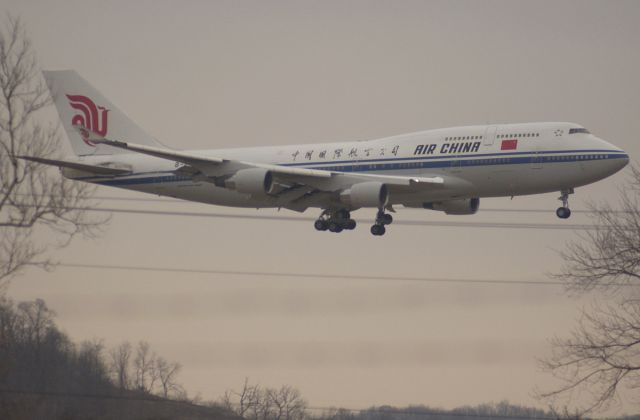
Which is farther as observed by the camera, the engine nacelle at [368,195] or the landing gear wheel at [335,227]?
the landing gear wheel at [335,227]

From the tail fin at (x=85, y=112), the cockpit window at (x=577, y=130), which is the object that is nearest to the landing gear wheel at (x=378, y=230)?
the cockpit window at (x=577, y=130)

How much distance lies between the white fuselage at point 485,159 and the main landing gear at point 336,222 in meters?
2.76

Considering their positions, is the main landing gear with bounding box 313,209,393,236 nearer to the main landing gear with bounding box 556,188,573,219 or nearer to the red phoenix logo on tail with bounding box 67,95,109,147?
the main landing gear with bounding box 556,188,573,219

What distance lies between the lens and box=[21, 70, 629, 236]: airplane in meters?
81.4

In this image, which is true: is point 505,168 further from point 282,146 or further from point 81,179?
point 81,179

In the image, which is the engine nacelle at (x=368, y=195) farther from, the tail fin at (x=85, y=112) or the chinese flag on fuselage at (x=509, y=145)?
the tail fin at (x=85, y=112)

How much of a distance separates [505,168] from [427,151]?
514 cm

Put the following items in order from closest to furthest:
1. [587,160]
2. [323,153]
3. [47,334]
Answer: [47,334] < [587,160] < [323,153]

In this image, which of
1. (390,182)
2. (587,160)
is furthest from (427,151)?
(587,160)

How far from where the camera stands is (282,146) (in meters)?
91.8

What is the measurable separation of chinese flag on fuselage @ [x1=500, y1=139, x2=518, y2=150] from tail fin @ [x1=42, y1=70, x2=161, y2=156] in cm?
2791

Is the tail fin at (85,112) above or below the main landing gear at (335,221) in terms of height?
above

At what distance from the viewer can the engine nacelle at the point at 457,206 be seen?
289 feet

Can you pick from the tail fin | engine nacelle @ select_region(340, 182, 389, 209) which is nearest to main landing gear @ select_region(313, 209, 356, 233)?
engine nacelle @ select_region(340, 182, 389, 209)
